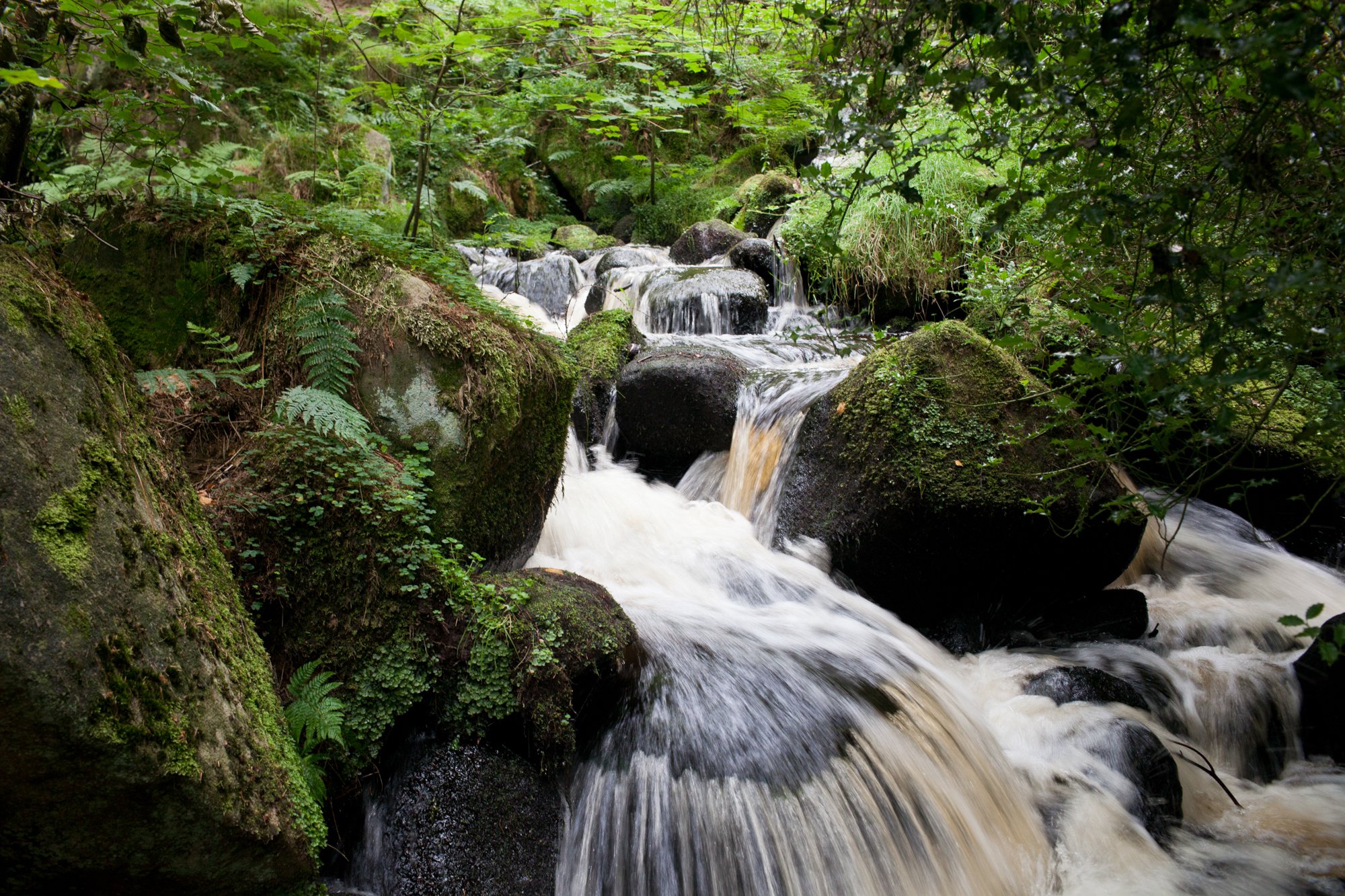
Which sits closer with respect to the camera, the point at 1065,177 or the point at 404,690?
the point at 1065,177

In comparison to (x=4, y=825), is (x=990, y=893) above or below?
below

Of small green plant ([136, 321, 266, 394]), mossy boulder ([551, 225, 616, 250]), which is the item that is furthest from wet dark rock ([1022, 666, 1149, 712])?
mossy boulder ([551, 225, 616, 250])

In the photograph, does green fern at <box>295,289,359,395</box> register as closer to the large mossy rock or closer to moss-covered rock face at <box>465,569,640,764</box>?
moss-covered rock face at <box>465,569,640,764</box>

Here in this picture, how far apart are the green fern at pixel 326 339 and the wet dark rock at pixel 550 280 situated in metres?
7.40

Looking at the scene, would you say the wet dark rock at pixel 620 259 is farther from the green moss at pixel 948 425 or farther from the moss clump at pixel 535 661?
the moss clump at pixel 535 661

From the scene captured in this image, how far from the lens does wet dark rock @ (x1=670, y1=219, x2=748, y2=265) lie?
1163 centimetres

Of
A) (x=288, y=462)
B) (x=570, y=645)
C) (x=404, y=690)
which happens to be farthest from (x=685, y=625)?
(x=288, y=462)

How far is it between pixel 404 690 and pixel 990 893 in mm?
2695

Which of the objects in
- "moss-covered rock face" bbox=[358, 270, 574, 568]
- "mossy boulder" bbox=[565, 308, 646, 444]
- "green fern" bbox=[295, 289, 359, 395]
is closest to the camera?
"green fern" bbox=[295, 289, 359, 395]

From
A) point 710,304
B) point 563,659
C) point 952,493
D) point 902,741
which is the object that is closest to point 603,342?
point 710,304

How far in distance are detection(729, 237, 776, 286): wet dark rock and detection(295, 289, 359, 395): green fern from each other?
300 inches

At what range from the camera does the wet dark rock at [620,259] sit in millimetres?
11484

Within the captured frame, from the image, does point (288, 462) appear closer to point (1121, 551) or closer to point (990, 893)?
point (990, 893)

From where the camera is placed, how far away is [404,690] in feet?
9.55
